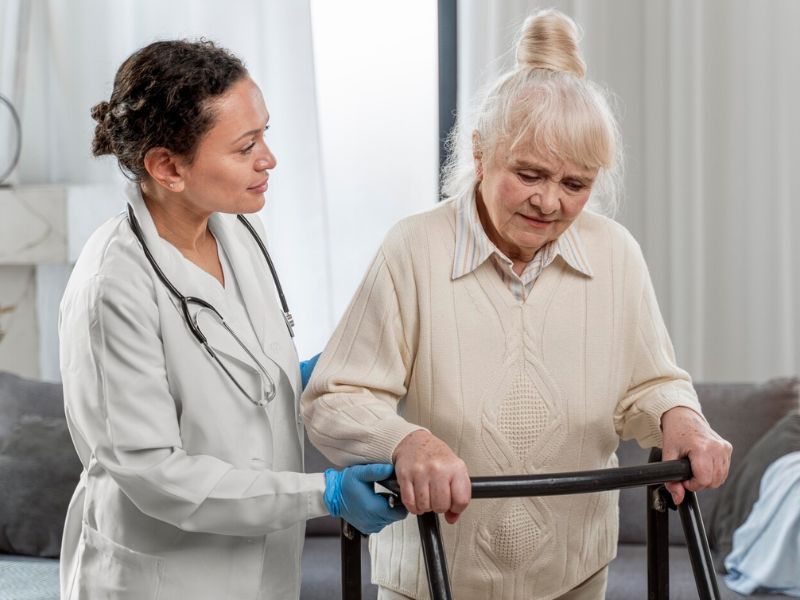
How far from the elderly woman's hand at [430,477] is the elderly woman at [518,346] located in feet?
0.35

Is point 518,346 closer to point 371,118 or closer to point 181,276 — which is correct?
point 181,276

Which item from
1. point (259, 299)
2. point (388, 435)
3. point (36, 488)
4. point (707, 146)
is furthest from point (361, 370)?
point (707, 146)

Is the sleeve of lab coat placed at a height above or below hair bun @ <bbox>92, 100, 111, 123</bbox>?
below

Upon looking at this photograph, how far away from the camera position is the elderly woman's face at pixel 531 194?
5.10 ft

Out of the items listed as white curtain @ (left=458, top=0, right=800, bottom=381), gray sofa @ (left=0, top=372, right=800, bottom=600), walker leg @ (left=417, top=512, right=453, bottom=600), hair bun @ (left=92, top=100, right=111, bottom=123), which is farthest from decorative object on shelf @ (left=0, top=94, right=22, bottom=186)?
walker leg @ (left=417, top=512, right=453, bottom=600)

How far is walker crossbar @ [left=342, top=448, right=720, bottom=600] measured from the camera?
50.6 inches

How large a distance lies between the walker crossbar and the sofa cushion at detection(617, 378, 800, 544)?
5.43ft

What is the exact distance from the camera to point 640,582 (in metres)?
2.88

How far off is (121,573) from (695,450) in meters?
0.83

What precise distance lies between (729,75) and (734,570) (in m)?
1.85

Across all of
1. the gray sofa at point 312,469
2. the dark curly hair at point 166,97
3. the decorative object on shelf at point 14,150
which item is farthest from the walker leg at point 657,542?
the decorative object on shelf at point 14,150

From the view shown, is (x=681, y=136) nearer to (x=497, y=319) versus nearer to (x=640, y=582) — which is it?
(x=640, y=582)

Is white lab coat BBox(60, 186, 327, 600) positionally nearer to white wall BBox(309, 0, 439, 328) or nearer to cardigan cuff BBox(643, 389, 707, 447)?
cardigan cuff BBox(643, 389, 707, 447)

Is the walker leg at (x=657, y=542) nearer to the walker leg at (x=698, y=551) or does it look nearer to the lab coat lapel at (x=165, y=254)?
the walker leg at (x=698, y=551)
